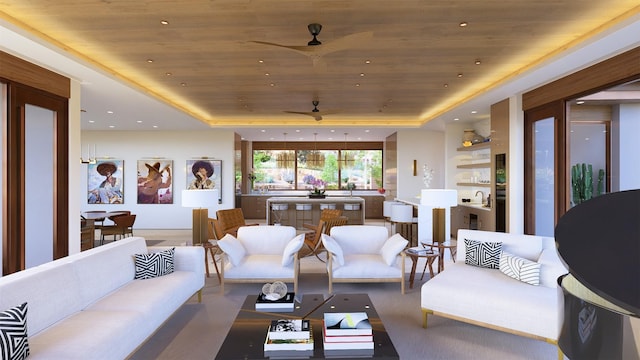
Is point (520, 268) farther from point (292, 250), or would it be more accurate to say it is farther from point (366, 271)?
point (292, 250)

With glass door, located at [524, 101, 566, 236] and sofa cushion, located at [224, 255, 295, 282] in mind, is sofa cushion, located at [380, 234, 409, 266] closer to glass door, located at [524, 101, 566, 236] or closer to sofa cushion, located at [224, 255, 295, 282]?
sofa cushion, located at [224, 255, 295, 282]

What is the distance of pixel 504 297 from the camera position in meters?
3.10

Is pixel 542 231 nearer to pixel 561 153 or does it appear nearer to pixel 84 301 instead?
pixel 561 153

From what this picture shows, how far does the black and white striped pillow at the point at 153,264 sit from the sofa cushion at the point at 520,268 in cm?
353

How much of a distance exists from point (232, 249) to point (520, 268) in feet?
10.4

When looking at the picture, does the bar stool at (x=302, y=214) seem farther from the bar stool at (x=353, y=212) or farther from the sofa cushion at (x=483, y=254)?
the sofa cushion at (x=483, y=254)

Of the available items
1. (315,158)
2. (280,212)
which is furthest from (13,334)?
(315,158)

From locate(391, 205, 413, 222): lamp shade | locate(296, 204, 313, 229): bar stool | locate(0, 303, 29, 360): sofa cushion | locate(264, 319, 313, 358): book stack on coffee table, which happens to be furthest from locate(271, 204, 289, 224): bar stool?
locate(0, 303, 29, 360): sofa cushion

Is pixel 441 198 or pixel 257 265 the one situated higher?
pixel 441 198

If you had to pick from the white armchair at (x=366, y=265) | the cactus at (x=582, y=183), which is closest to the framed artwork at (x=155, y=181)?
the white armchair at (x=366, y=265)

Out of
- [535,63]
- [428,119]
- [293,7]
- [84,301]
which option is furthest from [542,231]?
[84,301]

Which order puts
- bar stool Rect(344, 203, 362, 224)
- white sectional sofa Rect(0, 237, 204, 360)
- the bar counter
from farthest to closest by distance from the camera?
bar stool Rect(344, 203, 362, 224) → the bar counter → white sectional sofa Rect(0, 237, 204, 360)

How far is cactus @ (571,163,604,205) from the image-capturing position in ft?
21.2

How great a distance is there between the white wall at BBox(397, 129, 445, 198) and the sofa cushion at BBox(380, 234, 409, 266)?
589cm
